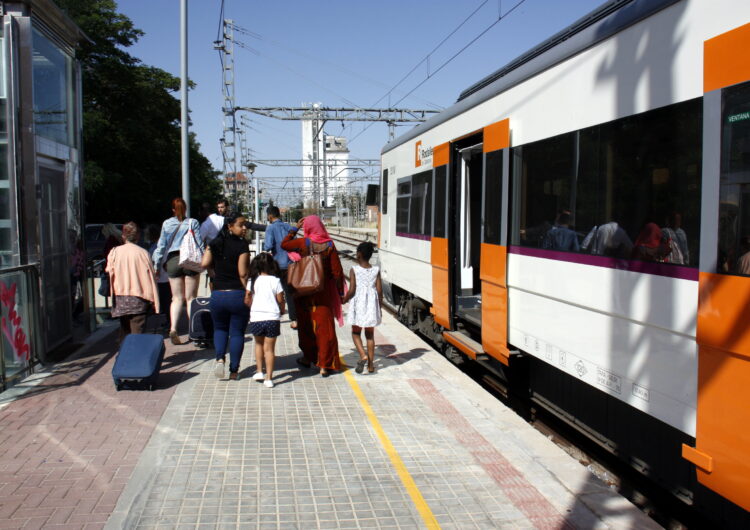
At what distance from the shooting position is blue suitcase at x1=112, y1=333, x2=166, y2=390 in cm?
648

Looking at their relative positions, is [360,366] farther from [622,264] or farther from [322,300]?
[622,264]

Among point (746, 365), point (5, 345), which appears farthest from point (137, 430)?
point (746, 365)

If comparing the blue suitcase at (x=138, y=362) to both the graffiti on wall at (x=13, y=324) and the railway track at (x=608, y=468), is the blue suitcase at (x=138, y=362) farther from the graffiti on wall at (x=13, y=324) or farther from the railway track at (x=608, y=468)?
the railway track at (x=608, y=468)

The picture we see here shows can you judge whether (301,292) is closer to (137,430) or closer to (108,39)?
(137,430)

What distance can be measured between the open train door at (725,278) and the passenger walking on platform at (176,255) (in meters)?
6.60

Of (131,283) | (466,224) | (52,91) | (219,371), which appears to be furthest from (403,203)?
(52,91)

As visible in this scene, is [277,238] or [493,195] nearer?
[493,195]

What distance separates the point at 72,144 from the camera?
8984 mm

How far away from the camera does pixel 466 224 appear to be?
820 cm

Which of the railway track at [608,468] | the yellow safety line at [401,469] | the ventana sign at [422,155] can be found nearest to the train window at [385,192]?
the ventana sign at [422,155]

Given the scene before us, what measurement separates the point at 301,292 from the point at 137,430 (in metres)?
2.24

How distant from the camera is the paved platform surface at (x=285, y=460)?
3.97 metres

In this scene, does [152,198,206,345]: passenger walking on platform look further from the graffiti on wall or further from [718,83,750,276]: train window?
[718,83,750,276]: train window

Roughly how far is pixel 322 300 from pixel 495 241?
2.04 m
